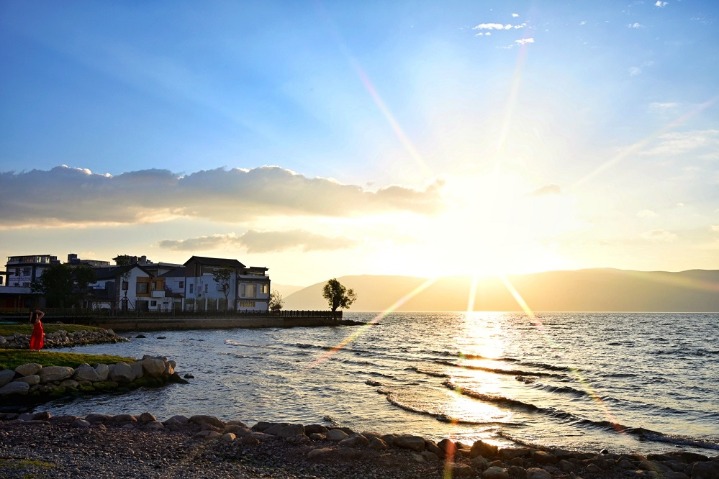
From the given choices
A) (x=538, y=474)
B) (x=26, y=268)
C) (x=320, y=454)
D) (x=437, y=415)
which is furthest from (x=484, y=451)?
(x=26, y=268)

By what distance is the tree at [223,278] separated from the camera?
111875mm

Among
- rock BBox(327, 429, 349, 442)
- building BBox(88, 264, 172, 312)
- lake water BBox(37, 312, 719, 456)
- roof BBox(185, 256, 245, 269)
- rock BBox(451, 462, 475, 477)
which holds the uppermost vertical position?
roof BBox(185, 256, 245, 269)

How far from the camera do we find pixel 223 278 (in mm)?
112125

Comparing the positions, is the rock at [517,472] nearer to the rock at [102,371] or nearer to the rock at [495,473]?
the rock at [495,473]

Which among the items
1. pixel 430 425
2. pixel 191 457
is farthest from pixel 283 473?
pixel 430 425

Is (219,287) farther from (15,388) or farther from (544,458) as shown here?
(544,458)

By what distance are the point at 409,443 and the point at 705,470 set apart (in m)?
6.92

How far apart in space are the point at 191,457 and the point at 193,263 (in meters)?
106

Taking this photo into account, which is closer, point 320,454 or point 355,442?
point 320,454

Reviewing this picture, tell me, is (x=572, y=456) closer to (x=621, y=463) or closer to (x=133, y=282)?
(x=621, y=463)

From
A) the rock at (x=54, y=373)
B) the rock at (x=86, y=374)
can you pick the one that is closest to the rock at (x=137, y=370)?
the rock at (x=86, y=374)

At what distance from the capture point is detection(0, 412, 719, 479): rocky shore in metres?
12.3

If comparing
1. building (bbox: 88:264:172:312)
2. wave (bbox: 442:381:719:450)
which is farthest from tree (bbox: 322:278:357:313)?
wave (bbox: 442:381:719:450)

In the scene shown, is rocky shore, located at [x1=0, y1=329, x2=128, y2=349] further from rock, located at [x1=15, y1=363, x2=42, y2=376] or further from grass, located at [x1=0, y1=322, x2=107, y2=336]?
rock, located at [x1=15, y1=363, x2=42, y2=376]
